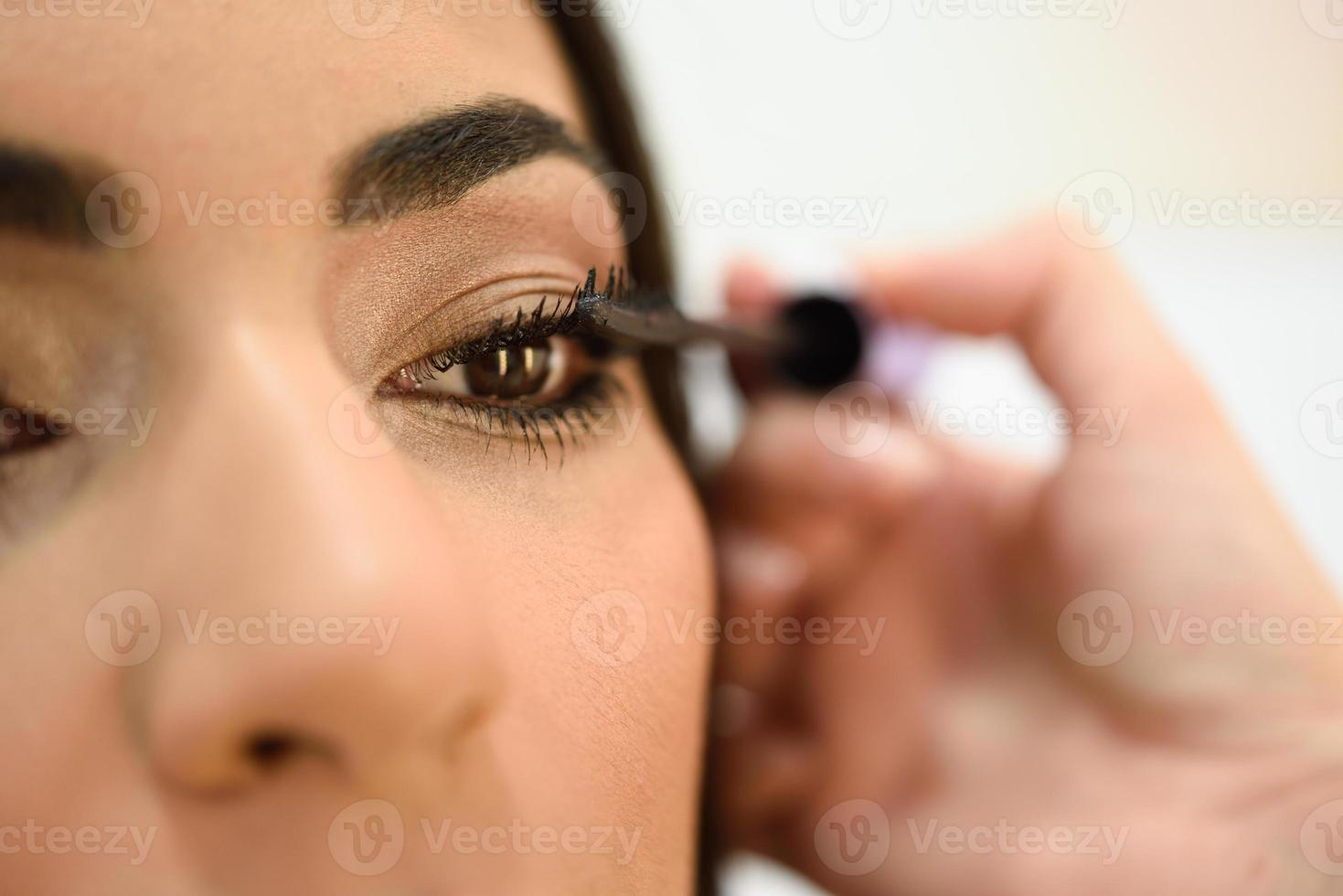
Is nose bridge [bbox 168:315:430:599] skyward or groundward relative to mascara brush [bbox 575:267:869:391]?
groundward

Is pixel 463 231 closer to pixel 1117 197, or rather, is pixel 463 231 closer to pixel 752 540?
pixel 752 540

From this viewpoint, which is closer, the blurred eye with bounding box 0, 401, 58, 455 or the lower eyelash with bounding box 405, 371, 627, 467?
the blurred eye with bounding box 0, 401, 58, 455

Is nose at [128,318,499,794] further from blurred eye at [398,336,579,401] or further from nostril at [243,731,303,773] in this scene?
blurred eye at [398,336,579,401]

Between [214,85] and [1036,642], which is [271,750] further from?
[1036,642]

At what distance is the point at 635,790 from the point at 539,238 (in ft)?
1.07

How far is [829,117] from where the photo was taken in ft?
4.61

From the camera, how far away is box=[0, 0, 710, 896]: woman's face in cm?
43

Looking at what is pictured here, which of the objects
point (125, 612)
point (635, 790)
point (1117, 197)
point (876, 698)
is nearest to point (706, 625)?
point (635, 790)

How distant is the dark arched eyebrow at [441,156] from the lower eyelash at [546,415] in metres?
0.12

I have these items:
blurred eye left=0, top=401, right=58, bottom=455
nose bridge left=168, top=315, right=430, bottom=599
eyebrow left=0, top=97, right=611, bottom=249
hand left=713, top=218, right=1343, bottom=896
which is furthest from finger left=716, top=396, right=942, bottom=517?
blurred eye left=0, top=401, right=58, bottom=455

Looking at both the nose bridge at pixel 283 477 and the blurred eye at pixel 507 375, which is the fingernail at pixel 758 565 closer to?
the blurred eye at pixel 507 375

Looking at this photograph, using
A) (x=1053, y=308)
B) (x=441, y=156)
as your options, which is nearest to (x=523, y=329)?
(x=441, y=156)

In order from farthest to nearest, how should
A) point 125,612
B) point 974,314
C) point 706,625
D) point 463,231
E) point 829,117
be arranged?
1. point 829,117
2. point 974,314
3. point 706,625
4. point 463,231
5. point 125,612

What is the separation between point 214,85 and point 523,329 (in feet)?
0.69
